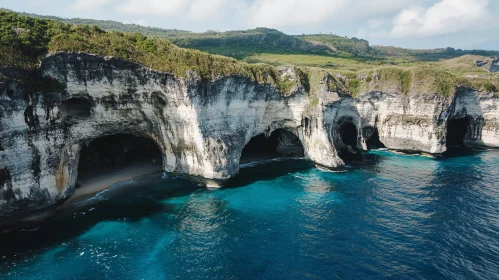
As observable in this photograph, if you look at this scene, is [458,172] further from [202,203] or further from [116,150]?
[116,150]

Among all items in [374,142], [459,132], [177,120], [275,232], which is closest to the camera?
[275,232]

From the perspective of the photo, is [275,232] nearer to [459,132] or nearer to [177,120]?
[177,120]

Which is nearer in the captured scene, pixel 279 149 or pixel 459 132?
pixel 279 149

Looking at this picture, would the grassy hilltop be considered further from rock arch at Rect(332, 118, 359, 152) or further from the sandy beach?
the sandy beach

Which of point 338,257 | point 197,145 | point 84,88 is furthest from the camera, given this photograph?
point 197,145

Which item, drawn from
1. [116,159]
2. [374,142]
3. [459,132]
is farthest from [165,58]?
[459,132]

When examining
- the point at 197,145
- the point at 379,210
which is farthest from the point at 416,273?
the point at 197,145
